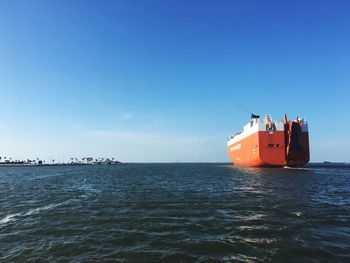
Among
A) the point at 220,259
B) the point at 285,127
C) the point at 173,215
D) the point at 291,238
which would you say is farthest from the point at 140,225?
the point at 285,127

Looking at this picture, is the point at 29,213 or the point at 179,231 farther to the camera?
the point at 29,213

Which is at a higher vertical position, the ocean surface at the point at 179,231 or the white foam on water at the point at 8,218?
the ocean surface at the point at 179,231

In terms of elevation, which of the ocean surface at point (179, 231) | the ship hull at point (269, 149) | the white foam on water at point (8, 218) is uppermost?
the ship hull at point (269, 149)

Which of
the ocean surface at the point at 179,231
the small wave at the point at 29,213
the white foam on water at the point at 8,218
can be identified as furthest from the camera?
the small wave at the point at 29,213

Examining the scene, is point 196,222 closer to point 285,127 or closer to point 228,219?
point 228,219

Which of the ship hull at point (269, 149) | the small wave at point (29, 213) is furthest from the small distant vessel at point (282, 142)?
the small wave at point (29, 213)

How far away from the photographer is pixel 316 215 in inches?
629

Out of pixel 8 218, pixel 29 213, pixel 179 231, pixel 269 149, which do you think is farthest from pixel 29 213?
pixel 269 149

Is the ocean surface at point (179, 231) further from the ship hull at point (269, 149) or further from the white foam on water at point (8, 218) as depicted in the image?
the ship hull at point (269, 149)

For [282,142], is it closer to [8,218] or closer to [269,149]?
[269,149]

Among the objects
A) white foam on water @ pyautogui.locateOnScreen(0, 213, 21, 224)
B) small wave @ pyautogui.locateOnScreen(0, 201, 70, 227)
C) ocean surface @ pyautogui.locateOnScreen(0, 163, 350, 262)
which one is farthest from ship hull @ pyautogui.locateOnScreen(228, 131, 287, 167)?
white foam on water @ pyautogui.locateOnScreen(0, 213, 21, 224)

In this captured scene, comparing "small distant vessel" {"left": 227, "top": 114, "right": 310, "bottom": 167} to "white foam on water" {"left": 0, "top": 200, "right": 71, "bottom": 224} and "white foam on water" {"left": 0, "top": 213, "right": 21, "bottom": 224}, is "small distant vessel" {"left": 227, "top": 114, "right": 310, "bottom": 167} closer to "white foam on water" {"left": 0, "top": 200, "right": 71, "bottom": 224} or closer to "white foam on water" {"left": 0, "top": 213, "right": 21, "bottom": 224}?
"white foam on water" {"left": 0, "top": 200, "right": 71, "bottom": 224}

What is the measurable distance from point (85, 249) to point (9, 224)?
707cm

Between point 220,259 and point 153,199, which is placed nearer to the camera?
point 220,259
